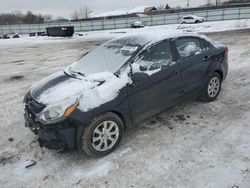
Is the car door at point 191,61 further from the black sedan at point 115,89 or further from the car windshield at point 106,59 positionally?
the car windshield at point 106,59

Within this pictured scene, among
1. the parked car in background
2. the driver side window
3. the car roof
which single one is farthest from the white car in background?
the driver side window

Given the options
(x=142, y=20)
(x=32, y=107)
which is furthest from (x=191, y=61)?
(x=142, y=20)

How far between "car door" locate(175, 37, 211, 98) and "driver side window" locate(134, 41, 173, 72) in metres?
0.24

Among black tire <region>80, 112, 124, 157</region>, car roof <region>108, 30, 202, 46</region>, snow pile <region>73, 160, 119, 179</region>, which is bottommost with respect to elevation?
snow pile <region>73, 160, 119, 179</region>

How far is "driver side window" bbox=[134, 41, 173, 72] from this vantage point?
356cm

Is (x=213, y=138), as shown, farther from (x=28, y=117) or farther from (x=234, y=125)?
(x=28, y=117)

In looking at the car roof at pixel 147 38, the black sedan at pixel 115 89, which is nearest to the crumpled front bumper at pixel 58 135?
the black sedan at pixel 115 89

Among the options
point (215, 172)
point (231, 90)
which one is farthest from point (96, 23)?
point (215, 172)

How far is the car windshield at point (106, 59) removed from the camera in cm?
364

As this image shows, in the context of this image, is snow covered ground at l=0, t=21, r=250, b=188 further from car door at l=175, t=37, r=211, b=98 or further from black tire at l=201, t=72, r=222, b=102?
car door at l=175, t=37, r=211, b=98

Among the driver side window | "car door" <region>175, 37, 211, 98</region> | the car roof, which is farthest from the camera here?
"car door" <region>175, 37, 211, 98</region>

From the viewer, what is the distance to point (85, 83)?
3.37 meters

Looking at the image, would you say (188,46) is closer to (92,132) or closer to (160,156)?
(160,156)

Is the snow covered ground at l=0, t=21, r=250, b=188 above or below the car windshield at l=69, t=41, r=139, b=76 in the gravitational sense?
below
